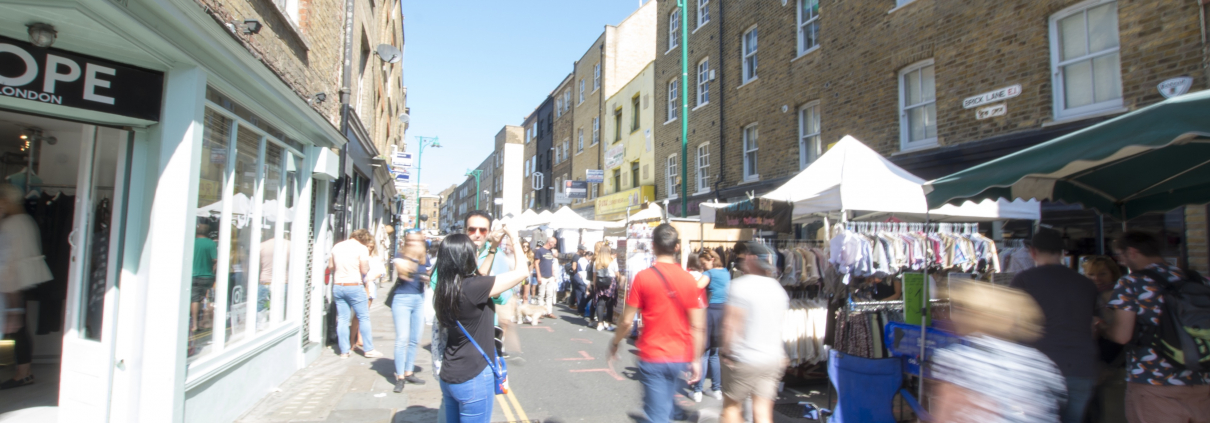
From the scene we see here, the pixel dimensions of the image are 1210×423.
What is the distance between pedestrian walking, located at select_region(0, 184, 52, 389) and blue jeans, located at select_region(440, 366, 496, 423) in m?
4.00

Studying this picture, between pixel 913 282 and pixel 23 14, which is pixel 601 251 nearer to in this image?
pixel 913 282

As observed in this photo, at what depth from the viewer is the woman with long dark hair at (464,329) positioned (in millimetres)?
3115

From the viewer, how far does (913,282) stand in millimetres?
5988

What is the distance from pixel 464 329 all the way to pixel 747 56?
14.7 meters

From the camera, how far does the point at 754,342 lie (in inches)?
154

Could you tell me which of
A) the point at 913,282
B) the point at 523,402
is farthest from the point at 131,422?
the point at 913,282

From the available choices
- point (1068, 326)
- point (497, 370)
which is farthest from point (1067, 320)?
point (497, 370)

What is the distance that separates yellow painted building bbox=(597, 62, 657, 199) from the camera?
2217 centimetres

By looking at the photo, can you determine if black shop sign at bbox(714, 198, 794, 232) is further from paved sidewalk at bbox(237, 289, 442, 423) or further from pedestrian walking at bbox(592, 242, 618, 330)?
paved sidewalk at bbox(237, 289, 442, 423)

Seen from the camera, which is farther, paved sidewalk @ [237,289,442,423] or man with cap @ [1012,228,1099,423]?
paved sidewalk @ [237,289,442,423]

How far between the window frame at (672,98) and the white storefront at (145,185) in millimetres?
15797

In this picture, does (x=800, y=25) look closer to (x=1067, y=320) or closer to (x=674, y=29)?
(x=674, y=29)

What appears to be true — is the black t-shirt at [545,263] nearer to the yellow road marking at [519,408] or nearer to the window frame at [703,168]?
the yellow road marking at [519,408]

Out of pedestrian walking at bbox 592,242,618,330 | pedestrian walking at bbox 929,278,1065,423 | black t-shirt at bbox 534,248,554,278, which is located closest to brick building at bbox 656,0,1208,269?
pedestrian walking at bbox 592,242,618,330
